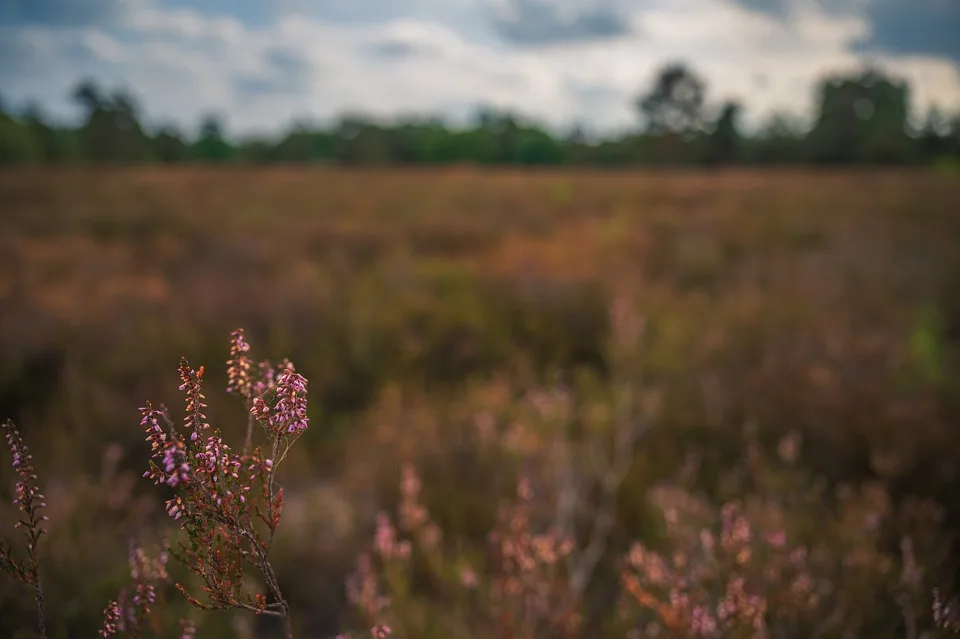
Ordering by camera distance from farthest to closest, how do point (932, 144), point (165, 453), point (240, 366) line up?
1. point (932, 144)
2. point (240, 366)
3. point (165, 453)

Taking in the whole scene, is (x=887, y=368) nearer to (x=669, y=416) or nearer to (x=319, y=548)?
(x=669, y=416)

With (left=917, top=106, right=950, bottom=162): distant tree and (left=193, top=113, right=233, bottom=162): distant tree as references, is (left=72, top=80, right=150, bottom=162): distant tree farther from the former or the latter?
(left=917, top=106, right=950, bottom=162): distant tree

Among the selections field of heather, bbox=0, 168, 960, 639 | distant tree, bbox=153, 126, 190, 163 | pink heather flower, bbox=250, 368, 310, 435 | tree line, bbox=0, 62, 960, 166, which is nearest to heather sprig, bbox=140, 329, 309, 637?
pink heather flower, bbox=250, 368, 310, 435

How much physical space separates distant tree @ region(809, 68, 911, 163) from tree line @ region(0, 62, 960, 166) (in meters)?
0.08

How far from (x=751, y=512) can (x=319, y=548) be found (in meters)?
2.27

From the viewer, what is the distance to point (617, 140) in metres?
61.4

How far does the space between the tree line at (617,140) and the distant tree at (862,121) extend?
0.08 metres

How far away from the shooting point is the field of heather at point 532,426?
2.36m

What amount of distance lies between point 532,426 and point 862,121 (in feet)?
182

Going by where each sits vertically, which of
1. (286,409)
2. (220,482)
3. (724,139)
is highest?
(724,139)

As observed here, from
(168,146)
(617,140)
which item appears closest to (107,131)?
(168,146)

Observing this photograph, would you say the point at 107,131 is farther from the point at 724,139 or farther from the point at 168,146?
the point at 724,139

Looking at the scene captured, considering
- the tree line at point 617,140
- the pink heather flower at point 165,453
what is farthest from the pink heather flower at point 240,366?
the tree line at point 617,140

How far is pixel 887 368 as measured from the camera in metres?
4.35
